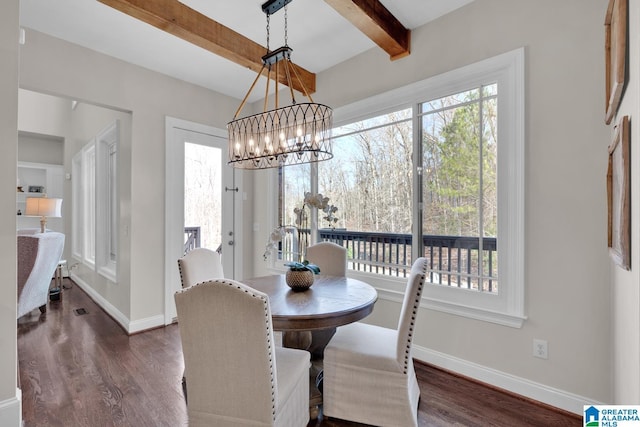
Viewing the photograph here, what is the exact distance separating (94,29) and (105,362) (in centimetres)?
283

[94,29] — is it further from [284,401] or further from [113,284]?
[284,401]

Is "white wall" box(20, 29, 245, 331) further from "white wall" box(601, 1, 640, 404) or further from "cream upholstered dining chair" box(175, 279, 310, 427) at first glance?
"white wall" box(601, 1, 640, 404)

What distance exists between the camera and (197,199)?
387 centimetres

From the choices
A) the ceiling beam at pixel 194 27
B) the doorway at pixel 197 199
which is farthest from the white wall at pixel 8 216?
the doorway at pixel 197 199

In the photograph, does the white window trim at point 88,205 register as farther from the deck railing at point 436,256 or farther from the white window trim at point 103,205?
the deck railing at point 436,256

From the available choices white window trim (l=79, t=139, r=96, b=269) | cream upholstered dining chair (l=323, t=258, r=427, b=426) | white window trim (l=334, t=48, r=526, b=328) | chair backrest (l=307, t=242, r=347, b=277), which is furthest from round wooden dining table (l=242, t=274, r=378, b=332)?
white window trim (l=79, t=139, r=96, b=269)

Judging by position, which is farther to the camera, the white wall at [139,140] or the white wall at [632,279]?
the white wall at [139,140]

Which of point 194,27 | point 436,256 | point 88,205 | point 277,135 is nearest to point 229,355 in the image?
point 277,135

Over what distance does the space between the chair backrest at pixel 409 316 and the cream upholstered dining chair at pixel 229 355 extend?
0.68 m

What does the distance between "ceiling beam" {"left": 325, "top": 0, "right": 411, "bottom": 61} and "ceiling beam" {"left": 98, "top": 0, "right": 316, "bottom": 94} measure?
0.99m

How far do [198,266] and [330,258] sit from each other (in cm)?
110

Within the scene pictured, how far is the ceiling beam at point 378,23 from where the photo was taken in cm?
221

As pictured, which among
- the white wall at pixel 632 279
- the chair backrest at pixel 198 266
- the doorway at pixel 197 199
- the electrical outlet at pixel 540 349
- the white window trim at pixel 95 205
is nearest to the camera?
the white wall at pixel 632 279

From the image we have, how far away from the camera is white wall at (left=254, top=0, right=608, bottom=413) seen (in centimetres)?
183
